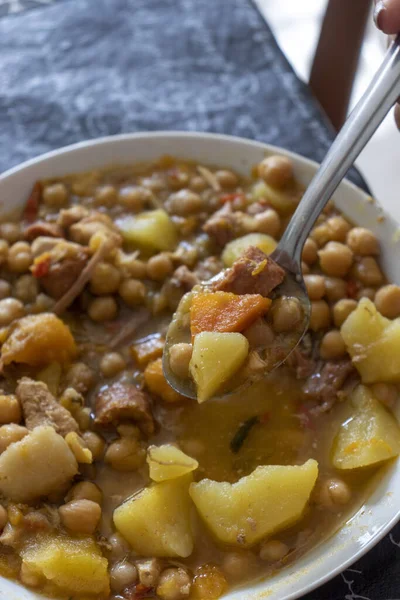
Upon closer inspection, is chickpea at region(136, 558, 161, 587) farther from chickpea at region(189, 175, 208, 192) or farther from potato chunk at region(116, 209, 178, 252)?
chickpea at region(189, 175, 208, 192)

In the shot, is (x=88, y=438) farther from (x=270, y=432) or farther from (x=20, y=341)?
→ (x=270, y=432)

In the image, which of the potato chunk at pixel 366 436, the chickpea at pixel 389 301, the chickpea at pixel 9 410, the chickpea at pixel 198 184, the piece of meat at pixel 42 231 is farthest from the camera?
the chickpea at pixel 198 184

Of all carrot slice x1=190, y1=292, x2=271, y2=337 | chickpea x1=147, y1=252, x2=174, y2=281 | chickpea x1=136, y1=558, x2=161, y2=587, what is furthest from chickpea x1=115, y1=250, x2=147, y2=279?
chickpea x1=136, y1=558, x2=161, y2=587

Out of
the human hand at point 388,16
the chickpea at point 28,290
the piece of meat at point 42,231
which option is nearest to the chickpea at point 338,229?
the human hand at point 388,16

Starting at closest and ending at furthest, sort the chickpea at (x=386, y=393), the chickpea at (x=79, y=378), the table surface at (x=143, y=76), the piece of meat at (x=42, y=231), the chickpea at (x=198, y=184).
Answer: the chickpea at (x=386, y=393) < the chickpea at (x=79, y=378) < the piece of meat at (x=42, y=231) < the chickpea at (x=198, y=184) < the table surface at (x=143, y=76)

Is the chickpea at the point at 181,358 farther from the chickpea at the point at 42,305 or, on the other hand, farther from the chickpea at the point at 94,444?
the chickpea at the point at 42,305

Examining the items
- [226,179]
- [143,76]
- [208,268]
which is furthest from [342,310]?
[143,76]
